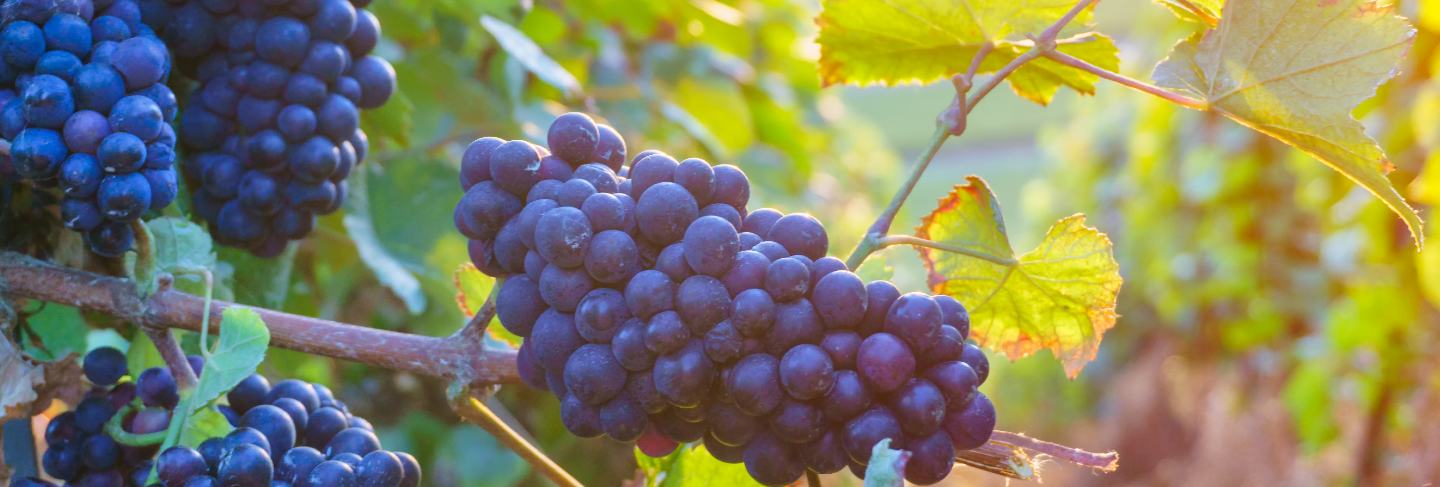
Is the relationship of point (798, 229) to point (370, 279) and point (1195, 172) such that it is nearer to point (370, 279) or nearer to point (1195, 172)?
point (370, 279)

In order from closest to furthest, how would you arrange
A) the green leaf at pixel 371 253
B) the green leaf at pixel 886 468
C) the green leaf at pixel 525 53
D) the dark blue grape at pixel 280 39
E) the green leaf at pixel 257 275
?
the green leaf at pixel 886 468
the dark blue grape at pixel 280 39
the green leaf at pixel 257 275
the green leaf at pixel 371 253
the green leaf at pixel 525 53

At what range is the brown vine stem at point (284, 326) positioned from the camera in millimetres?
607

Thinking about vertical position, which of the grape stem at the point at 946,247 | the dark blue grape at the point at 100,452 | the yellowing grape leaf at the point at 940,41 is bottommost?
the dark blue grape at the point at 100,452

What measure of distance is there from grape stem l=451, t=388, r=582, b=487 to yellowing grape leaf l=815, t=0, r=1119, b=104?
0.33 m

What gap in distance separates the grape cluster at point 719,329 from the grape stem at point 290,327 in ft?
0.30

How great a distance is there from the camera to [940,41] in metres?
0.72

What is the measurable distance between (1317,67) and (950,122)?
7.9 inches

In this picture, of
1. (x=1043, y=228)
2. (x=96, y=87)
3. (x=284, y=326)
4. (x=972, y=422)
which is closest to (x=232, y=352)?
(x=284, y=326)

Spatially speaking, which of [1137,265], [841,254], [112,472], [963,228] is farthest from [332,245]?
[1137,265]

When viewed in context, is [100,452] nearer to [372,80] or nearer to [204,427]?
[204,427]

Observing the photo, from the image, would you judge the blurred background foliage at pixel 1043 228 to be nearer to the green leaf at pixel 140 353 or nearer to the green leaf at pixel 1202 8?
the green leaf at pixel 140 353

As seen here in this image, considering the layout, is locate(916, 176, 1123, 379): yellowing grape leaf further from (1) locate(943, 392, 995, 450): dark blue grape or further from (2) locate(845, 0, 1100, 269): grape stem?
(1) locate(943, 392, 995, 450): dark blue grape

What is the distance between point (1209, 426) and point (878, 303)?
3.09 meters

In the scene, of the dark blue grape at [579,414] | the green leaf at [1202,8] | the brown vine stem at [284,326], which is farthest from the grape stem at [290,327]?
the green leaf at [1202,8]
